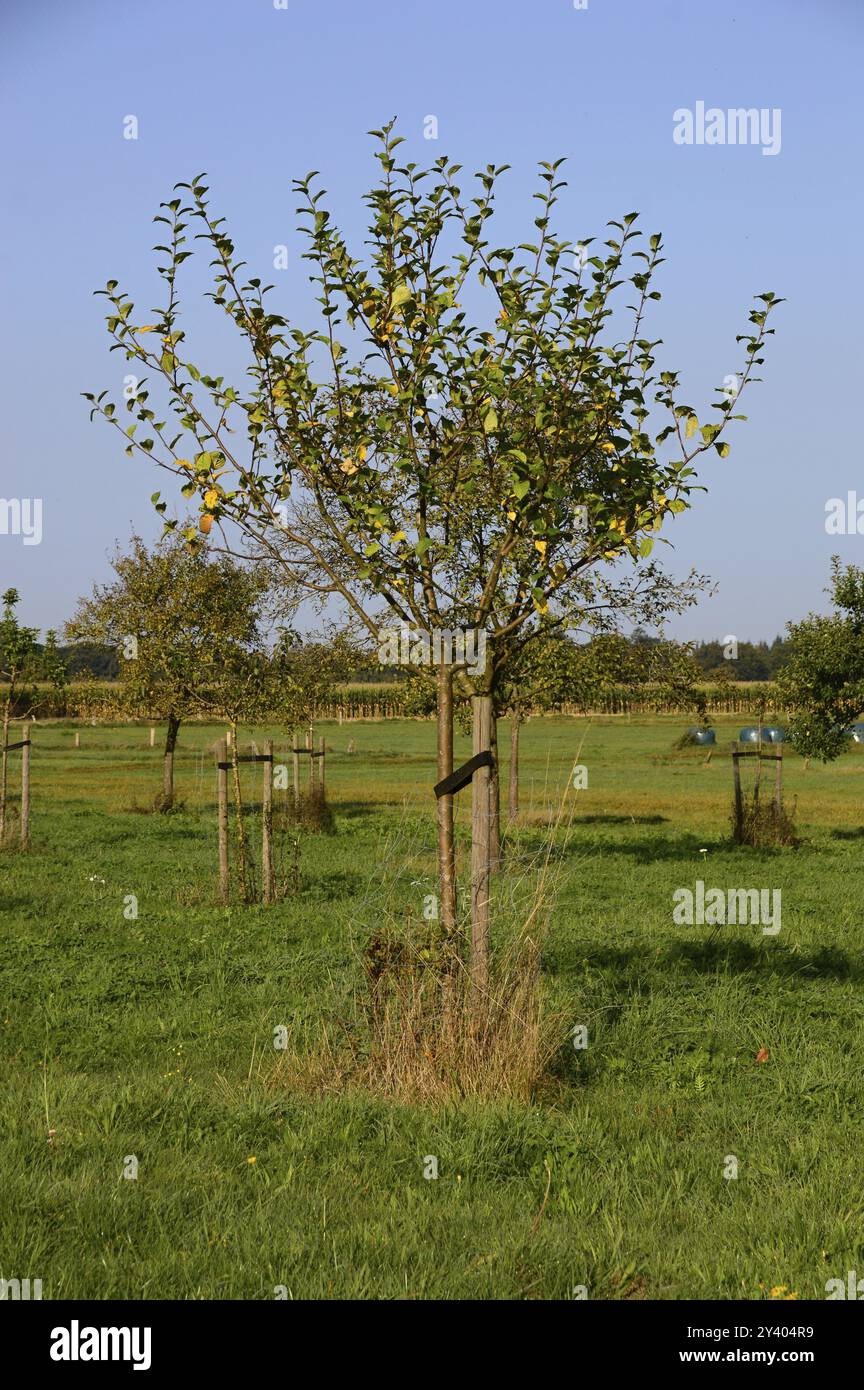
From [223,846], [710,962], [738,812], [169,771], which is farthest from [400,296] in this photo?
[169,771]

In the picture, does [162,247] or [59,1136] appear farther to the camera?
[162,247]

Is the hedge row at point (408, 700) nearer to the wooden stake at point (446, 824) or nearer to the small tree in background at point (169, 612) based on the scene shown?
Result: the small tree in background at point (169, 612)

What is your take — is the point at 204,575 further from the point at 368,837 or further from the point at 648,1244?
the point at 648,1244

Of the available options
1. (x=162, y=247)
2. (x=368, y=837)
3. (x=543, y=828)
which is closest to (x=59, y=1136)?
(x=162, y=247)

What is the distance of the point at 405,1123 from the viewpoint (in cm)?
691

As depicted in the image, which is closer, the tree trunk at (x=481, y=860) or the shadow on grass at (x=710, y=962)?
the tree trunk at (x=481, y=860)

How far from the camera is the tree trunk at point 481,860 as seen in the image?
7629 mm

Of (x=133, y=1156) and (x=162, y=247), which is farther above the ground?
(x=162, y=247)

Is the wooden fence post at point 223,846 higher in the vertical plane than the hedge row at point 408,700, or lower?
lower

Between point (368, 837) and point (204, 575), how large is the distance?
36.4 ft

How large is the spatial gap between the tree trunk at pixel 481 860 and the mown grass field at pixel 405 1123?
1.52 feet

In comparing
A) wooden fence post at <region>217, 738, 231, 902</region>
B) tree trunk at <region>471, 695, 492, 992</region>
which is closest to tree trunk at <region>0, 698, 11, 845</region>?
wooden fence post at <region>217, 738, 231, 902</region>

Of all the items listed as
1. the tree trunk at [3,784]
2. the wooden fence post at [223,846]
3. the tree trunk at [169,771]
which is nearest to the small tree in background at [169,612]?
the tree trunk at [169,771]
